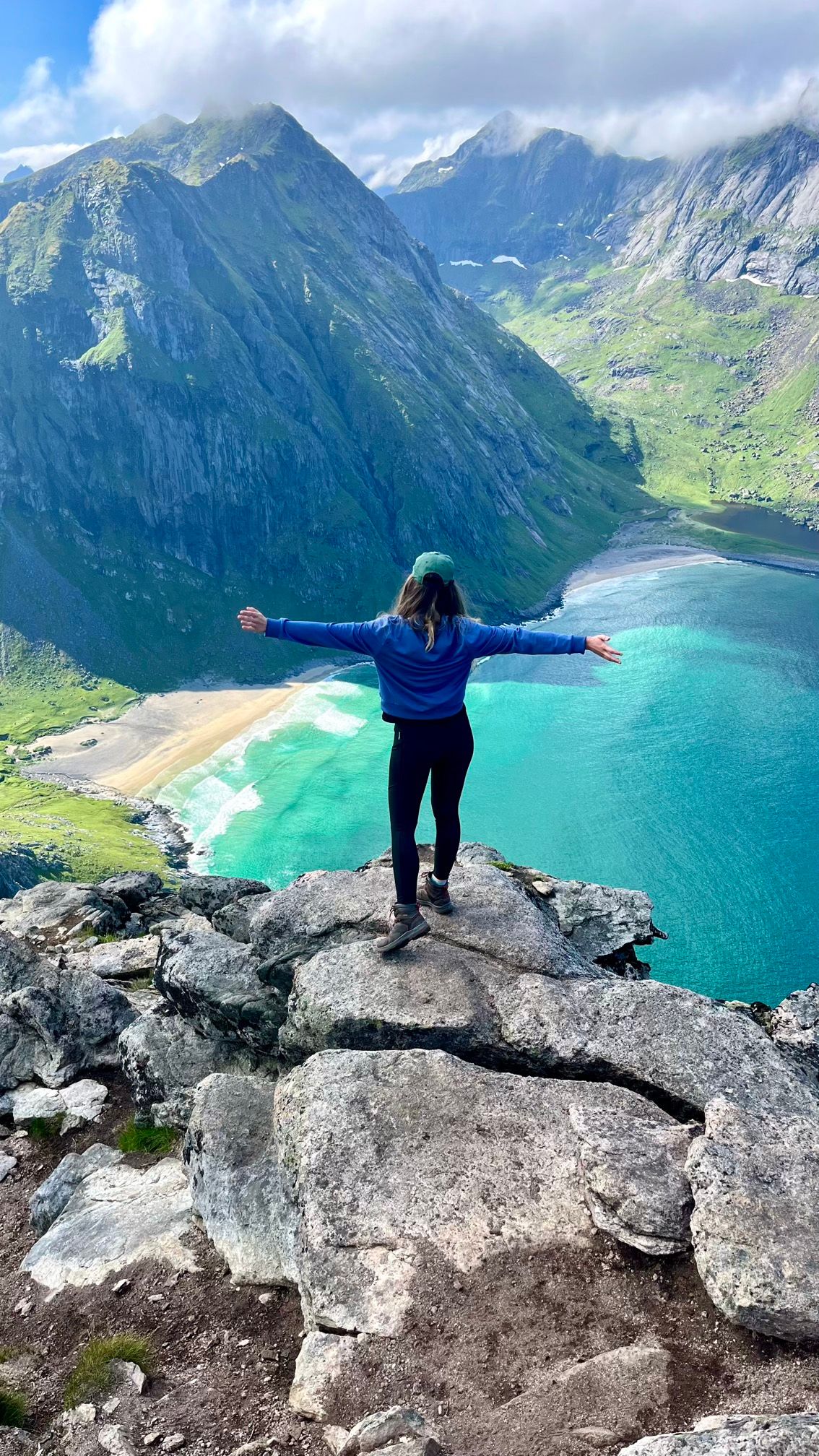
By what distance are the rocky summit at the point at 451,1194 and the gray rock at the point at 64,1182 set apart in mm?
41

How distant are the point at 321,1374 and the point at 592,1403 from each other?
107 inches

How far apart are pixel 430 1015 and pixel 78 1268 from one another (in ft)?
19.5

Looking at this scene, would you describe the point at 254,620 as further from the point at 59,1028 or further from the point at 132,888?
the point at 132,888

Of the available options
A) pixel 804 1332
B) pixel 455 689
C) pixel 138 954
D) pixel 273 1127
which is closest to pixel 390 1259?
pixel 273 1127

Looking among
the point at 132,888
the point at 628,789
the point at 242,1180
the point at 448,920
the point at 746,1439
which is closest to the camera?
the point at 746,1439

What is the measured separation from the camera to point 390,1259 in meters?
8.78

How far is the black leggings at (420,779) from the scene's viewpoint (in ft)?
38.3

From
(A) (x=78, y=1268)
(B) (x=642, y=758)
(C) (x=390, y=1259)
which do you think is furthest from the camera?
(B) (x=642, y=758)

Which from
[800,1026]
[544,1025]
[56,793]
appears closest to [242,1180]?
[544,1025]

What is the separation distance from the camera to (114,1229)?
37.0ft

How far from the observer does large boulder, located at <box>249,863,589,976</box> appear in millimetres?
13391

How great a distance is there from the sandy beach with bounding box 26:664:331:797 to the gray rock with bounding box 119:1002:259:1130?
112986 mm

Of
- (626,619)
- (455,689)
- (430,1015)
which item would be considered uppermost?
(455,689)

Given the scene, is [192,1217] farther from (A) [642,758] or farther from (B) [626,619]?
(B) [626,619]
